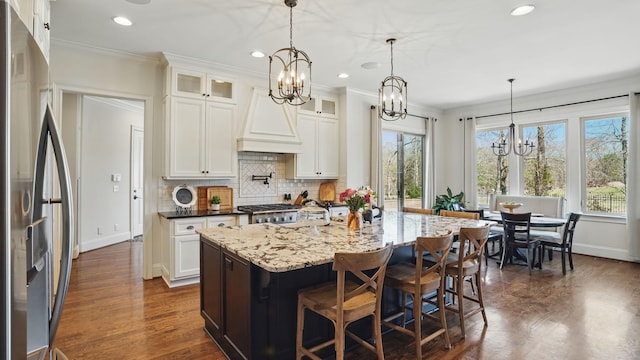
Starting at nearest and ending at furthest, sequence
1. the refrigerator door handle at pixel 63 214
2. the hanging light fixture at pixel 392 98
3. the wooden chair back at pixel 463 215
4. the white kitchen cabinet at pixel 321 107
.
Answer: the refrigerator door handle at pixel 63 214 → the hanging light fixture at pixel 392 98 → the wooden chair back at pixel 463 215 → the white kitchen cabinet at pixel 321 107

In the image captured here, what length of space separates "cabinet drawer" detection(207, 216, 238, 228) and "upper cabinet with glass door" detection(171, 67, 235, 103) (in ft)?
5.22

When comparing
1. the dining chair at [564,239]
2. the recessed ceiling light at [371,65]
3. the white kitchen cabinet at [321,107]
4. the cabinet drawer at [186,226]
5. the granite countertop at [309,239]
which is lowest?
the dining chair at [564,239]

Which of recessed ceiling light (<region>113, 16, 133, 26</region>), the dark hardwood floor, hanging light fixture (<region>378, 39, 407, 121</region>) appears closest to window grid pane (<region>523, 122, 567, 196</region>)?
the dark hardwood floor

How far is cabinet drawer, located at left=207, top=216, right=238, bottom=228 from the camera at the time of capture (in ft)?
13.9

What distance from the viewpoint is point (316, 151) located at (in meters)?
5.59

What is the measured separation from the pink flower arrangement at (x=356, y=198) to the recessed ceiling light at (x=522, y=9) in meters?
Answer: 2.14

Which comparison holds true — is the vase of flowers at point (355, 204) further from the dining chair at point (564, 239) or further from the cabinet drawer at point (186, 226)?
the dining chair at point (564, 239)

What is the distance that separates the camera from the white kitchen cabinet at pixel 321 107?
18.1 ft

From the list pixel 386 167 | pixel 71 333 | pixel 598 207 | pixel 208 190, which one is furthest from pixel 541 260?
pixel 71 333

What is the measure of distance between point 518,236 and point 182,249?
474 centimetres

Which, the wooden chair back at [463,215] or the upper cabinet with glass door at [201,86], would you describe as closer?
the wooden chair back at [463,215]

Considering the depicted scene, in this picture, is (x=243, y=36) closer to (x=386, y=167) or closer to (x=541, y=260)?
(x=386, y=167)

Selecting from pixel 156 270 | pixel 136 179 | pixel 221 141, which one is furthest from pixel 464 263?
pixel 136 179

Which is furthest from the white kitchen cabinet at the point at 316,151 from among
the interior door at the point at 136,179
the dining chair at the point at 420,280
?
the interior door at the point at 136,179
